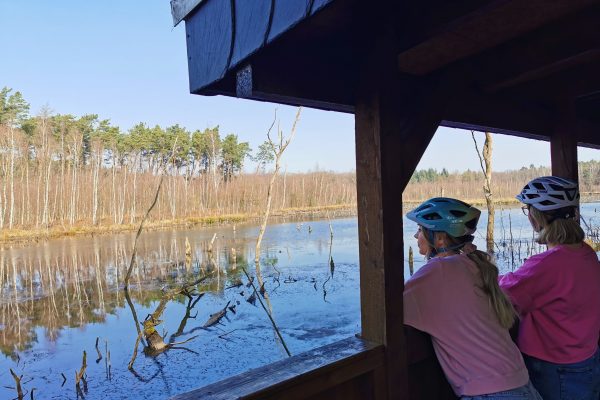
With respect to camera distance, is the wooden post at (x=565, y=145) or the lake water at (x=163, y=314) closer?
the wooden post at (x=565, y=145)

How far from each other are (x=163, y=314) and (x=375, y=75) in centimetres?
1012

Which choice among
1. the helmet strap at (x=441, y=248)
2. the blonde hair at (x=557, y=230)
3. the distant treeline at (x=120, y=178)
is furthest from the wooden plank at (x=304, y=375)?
the distant treeline at (x=120, y=178)

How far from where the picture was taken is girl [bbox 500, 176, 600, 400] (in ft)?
4.85

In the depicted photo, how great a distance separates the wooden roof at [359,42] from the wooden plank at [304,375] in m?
0.88

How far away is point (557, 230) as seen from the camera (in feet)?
5.13

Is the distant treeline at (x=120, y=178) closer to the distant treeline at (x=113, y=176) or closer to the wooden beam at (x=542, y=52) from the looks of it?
the distant treeline at (x=113, y=176)

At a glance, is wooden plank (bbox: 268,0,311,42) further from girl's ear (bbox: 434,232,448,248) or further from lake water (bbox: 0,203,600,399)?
lake water (bbox: 0,203,600,399)

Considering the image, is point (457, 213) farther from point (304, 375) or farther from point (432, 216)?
point (304, 375)

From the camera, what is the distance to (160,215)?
37656 millimetres

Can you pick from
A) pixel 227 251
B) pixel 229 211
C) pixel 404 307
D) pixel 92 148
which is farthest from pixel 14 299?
pixel 92 148

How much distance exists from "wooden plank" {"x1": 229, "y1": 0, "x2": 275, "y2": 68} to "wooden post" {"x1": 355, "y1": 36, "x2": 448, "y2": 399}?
1.44ft

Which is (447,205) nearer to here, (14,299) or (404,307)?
(404,307)

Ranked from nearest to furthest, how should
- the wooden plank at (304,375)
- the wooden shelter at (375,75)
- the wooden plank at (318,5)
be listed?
1. the wooden plank at (318,5)
2. the wooden plank at (304,375)
3. the wooden shelter at (375,75)

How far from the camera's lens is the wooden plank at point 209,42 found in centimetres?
134
